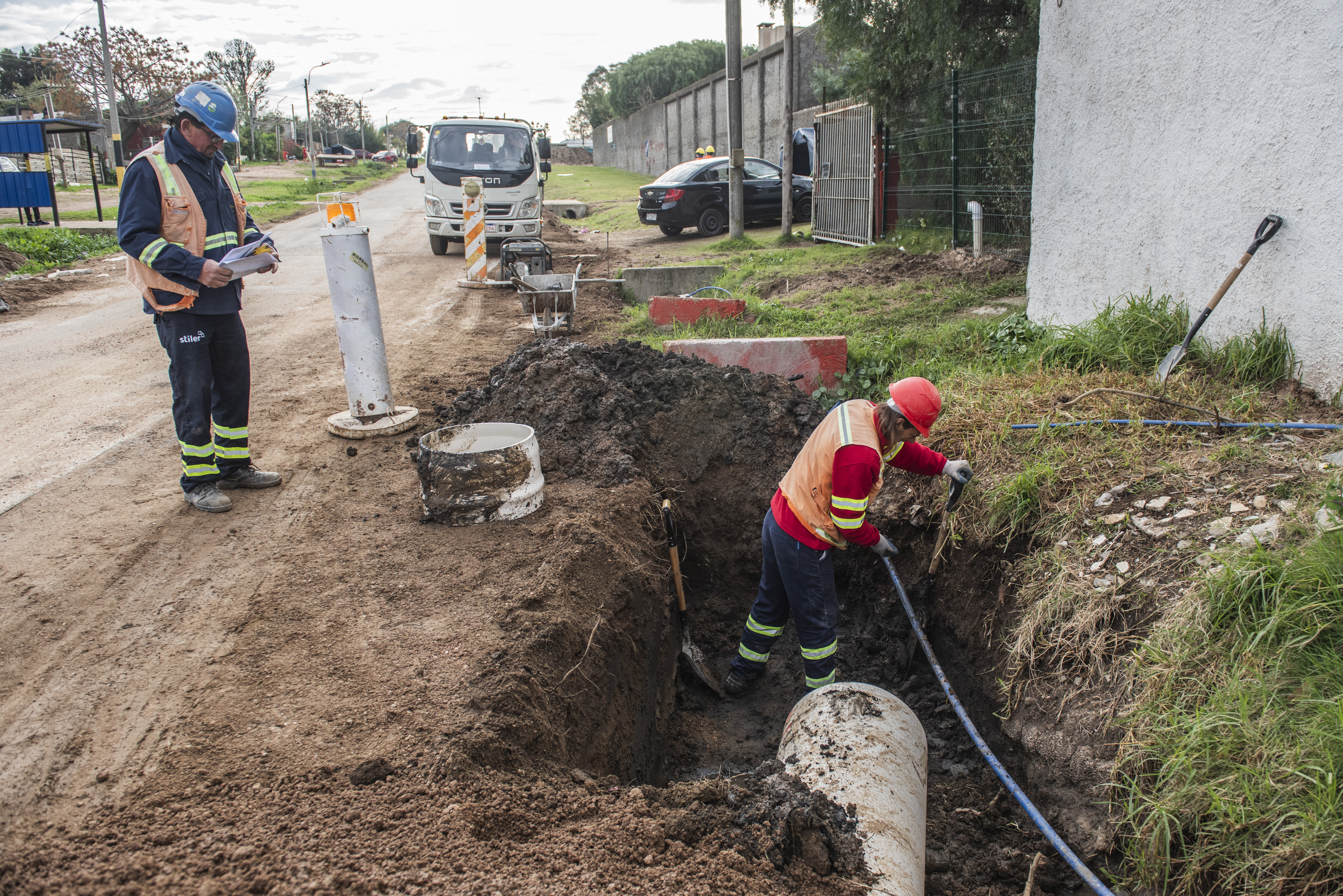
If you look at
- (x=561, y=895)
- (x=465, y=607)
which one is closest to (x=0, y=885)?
(x=561, y=895)

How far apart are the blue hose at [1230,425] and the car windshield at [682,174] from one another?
42.8 ft

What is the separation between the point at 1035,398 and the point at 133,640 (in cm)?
460

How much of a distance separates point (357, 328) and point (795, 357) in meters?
3.39

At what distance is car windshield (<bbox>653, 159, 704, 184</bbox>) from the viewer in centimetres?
1606

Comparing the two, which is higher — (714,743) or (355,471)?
(355,471)

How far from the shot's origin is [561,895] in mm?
2031

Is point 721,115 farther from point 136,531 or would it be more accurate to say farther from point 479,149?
point 136,531

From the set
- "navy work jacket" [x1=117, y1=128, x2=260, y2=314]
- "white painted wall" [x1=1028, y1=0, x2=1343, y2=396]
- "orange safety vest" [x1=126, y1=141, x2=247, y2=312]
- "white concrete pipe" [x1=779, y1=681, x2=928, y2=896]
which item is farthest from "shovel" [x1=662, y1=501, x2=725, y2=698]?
"white painted wall" [x1=1028, y1=0, x2=1343, y2=396]

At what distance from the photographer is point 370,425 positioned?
5285 millimetres

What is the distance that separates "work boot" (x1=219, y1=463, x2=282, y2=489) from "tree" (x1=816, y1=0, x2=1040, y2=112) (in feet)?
28.6

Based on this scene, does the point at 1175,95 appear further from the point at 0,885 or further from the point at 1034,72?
the point at 0,885

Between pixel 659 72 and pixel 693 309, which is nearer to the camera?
pixel 693 309

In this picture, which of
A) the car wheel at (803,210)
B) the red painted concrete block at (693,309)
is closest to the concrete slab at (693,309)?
the red painted concrete block at (693,309)

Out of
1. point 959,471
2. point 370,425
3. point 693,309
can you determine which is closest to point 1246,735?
point 959,471
